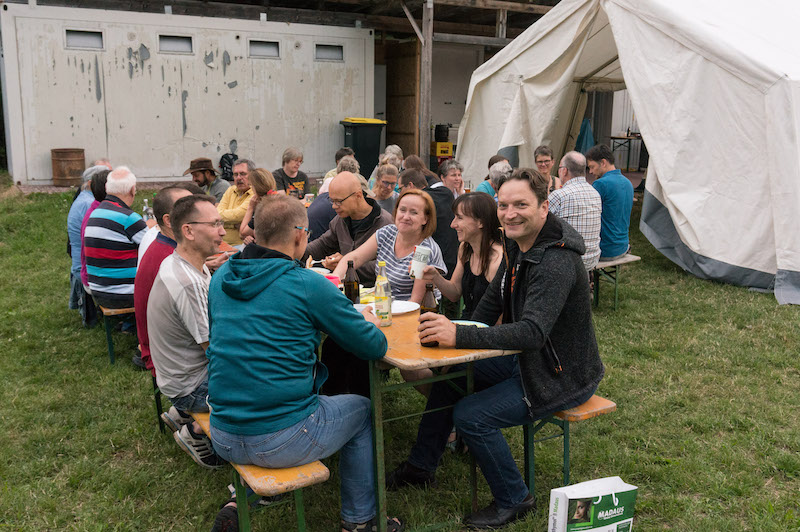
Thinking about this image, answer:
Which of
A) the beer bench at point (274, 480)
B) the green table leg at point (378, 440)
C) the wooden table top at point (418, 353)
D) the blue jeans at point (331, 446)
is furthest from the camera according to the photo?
the green table leg at point (378, 440)

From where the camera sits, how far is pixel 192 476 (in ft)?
12.0

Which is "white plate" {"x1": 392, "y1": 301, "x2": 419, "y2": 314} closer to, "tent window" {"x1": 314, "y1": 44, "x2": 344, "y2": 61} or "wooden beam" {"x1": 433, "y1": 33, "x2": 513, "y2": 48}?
"wooden beam" {"x1": 433, "y1": 33, "x2": 513, "y2": 48}

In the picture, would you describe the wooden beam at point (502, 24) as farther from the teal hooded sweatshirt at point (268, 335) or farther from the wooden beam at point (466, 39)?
the teal hooded sweatshirt at point (268, 335)

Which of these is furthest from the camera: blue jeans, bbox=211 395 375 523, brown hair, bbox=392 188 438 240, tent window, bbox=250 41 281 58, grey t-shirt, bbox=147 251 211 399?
tent window, bbox=250 41 281 58

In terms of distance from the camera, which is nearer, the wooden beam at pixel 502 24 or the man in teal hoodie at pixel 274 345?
the man in teal hoodie at pixel 274 345

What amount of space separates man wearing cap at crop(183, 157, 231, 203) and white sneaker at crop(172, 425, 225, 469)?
13.0 ft

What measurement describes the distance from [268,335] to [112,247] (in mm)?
3177

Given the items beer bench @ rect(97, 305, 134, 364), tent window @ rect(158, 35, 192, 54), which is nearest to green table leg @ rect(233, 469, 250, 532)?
beer bench @ rect(97, 305, 134, 364)

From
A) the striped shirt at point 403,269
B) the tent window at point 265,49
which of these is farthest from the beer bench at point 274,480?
the tent window at point 265,49

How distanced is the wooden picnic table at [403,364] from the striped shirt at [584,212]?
123 inches

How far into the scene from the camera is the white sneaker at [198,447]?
346cm

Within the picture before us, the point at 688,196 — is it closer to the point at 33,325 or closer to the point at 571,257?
the point at 571,257

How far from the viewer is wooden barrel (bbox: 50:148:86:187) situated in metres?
11.2

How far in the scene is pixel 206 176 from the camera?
7.21m
